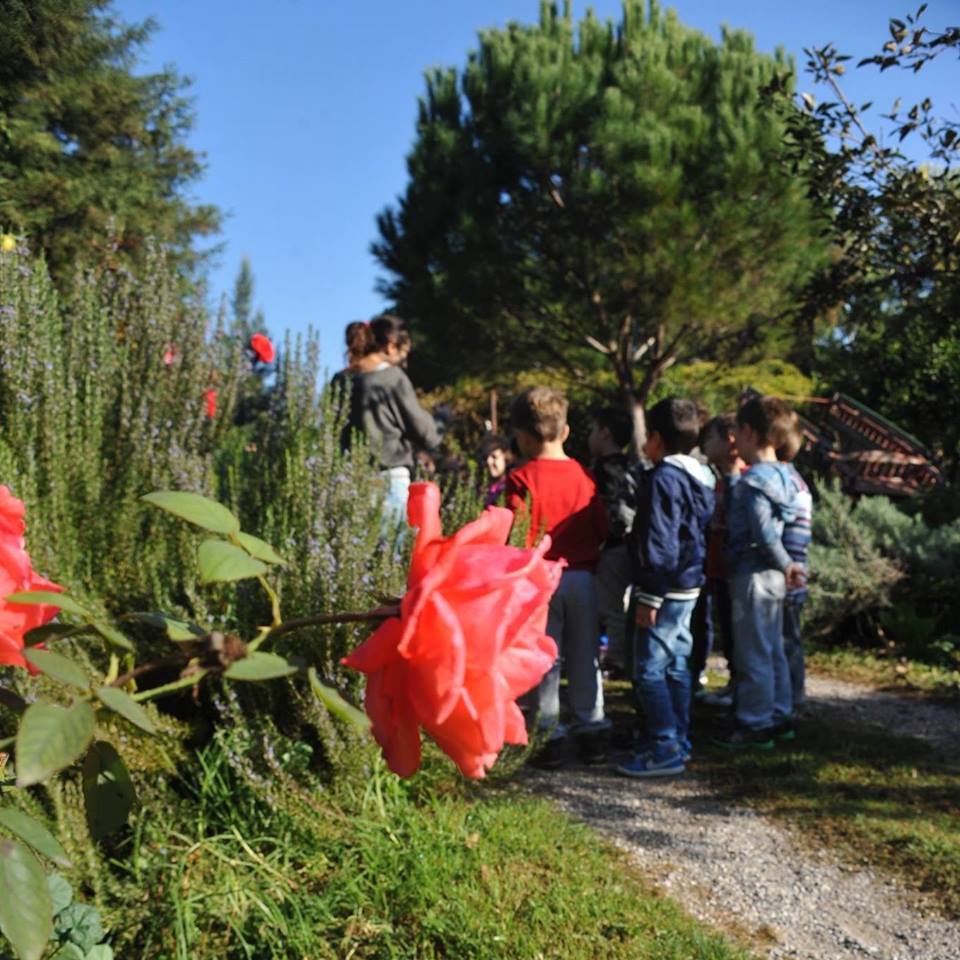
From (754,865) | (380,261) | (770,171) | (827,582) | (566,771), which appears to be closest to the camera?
(754,865)

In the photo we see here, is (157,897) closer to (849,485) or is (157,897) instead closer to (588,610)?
(588,610)

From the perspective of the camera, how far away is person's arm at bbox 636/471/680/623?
3.62 meters

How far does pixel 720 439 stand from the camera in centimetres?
475

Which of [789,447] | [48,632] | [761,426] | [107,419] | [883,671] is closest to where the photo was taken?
[48,632]

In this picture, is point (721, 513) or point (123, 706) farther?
point (721, 513)

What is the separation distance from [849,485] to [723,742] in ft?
16.8

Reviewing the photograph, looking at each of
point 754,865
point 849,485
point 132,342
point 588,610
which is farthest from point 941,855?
point 849,485

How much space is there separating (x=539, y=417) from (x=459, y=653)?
327 centimetres

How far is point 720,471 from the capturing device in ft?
16.5

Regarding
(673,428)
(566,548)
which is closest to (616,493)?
(673,428)

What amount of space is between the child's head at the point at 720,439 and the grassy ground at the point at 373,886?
8.09ft

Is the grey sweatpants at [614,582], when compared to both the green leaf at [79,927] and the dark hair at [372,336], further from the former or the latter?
the green leaf at [79,927]

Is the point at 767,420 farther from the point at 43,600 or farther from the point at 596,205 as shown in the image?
the point at 596,205

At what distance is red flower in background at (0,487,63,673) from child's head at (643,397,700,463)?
3355mm
